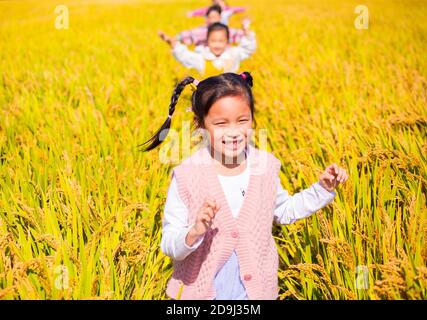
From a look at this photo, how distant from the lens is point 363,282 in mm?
1565

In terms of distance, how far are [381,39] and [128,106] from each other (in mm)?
3441

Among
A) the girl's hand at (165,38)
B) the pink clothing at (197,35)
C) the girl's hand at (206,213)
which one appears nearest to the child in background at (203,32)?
the pink clothing at (197,35)

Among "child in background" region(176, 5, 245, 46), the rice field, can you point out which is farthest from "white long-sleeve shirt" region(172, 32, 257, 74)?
"child in background" region(176, 5, 245, 46)

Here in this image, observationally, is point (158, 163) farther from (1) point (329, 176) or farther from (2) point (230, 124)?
(1) point (329, 176)

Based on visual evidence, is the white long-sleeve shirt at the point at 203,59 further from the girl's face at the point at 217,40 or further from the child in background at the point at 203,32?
the child in background at the point at 203,32

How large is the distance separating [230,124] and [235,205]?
0.26 meters

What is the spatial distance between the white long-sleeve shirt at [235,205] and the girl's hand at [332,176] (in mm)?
27

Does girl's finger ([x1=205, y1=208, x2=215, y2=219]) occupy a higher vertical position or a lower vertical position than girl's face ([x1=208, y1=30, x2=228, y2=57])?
lower

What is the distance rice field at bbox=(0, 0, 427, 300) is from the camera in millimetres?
1588

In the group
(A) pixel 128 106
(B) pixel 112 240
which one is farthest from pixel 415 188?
(A) pixel 128 106

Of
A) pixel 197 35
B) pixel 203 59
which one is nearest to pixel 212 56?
pixel 203 59

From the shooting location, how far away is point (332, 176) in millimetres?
1510

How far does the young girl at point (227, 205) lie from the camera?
151 centimetres

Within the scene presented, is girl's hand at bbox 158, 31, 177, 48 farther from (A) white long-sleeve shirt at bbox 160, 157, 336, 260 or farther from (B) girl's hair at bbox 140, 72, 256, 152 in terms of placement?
(A) white long-sleeve shirt at bbox 160, 157, 336, 260
